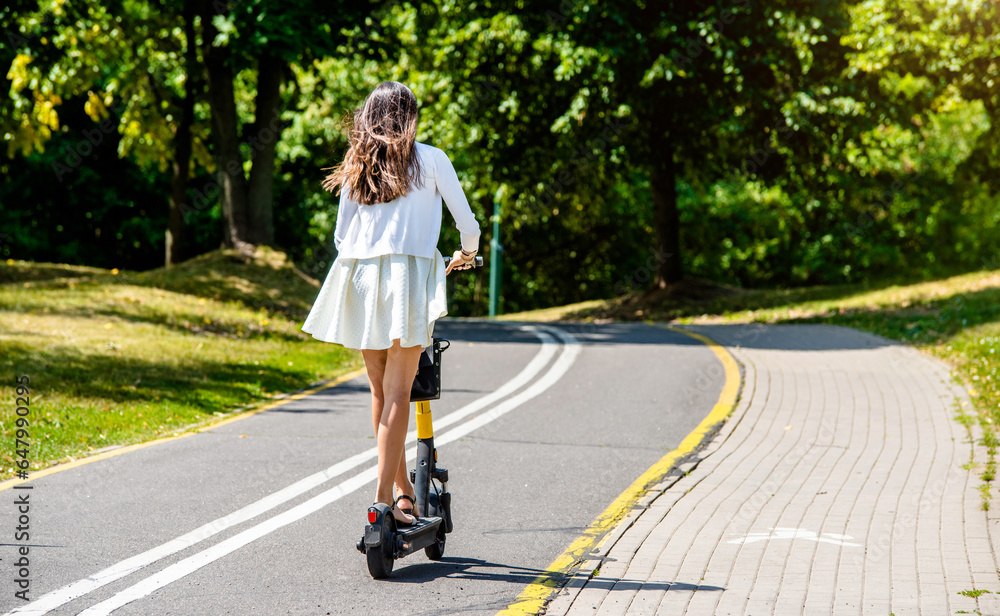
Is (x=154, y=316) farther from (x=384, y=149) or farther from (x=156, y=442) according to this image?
(x=384, y=149)

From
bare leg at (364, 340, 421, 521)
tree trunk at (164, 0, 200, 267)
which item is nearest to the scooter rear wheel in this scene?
bare leg at (364, 340, 421, 521)

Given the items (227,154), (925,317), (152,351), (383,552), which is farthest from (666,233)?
(383,552)

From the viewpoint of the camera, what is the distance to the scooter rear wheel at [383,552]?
4.03 m

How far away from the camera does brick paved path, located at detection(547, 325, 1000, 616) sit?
396cm

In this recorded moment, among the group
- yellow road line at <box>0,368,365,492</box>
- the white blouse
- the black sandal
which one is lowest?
yellow road line at <box>0,368,365,492</box>

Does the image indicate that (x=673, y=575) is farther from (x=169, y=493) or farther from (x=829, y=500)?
(x=169, y=493)

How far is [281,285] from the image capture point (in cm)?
1641

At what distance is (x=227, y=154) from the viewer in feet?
56.9

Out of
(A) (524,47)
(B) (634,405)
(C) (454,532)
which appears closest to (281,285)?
(A) (524,47)

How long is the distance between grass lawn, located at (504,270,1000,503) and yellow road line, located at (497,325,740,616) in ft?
6.46

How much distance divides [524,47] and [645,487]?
1590cm

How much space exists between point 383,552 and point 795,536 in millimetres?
2149

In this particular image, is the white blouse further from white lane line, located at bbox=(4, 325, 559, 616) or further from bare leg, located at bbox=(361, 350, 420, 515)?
white lane line, located at bbox=(4, 325, 559, 616)

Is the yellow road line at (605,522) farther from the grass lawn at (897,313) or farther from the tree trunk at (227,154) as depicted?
the tree trunk at (227,154)
